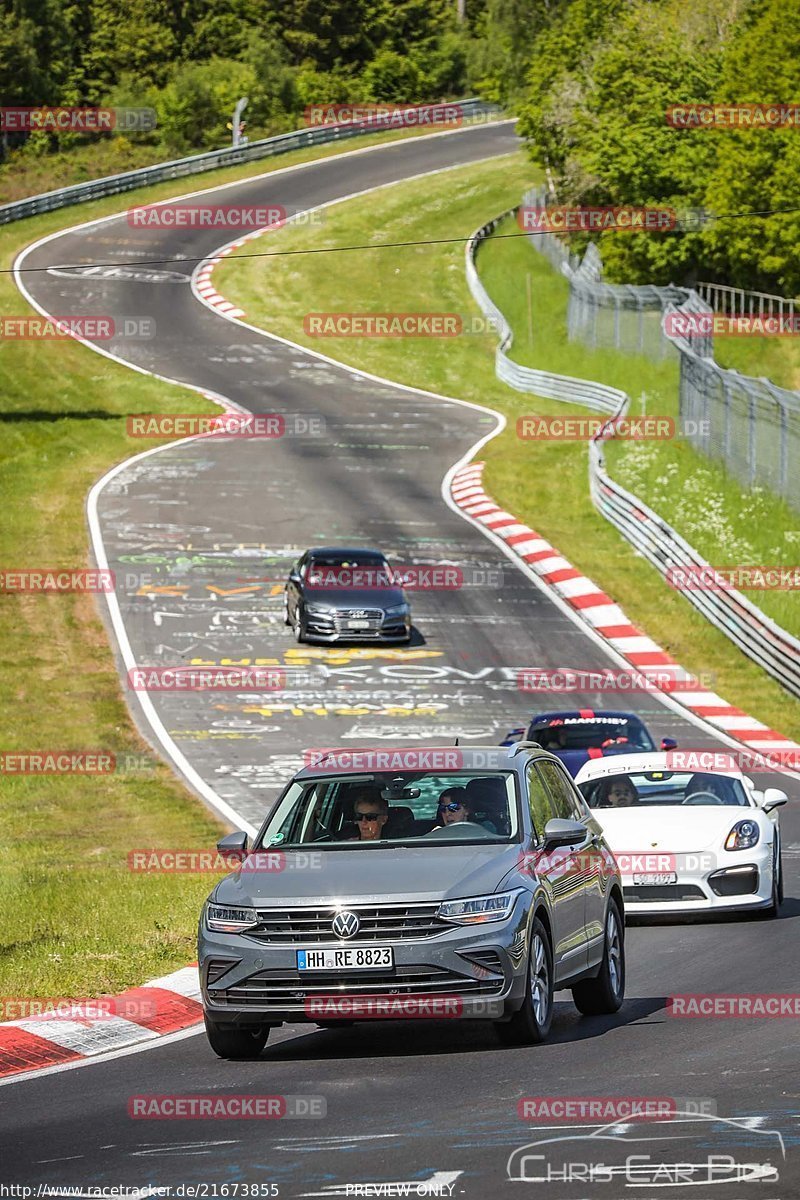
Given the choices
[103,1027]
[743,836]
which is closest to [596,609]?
[743,836]

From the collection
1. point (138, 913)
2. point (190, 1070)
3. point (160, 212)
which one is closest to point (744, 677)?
point (138, 913)

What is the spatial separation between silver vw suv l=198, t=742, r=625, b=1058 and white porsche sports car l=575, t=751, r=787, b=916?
4.37 metres

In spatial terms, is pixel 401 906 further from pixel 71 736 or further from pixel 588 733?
pixel 71 736

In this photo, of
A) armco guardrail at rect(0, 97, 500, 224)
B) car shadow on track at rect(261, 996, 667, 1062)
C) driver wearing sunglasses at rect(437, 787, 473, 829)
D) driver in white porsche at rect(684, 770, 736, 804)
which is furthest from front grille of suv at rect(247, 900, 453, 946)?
armco guardrail at rect(0, 97, 500, 224)

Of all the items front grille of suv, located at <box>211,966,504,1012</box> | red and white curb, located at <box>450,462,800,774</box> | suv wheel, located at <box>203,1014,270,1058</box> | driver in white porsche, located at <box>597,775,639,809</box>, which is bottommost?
red and white curb, located at <box>450,462,800,774</box>

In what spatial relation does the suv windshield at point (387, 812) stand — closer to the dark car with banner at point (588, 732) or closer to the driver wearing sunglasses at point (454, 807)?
the driver wearing sunglasses at point (454, 807)

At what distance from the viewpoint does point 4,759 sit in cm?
2702

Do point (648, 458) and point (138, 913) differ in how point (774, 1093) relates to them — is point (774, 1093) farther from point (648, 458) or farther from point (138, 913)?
point (648, 458)

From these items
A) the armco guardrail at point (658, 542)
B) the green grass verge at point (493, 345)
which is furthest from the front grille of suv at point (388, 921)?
the armco guardrail at point (658, 542)

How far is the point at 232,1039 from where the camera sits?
1055cm

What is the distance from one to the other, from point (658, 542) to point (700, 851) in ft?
A: 77.2

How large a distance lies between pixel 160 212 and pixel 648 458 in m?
38.9

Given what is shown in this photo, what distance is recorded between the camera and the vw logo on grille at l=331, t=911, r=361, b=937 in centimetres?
1022

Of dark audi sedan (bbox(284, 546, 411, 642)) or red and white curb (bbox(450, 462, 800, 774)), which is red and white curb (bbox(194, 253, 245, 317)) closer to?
red and white curb (bbox(450, 462, 800, 774))
